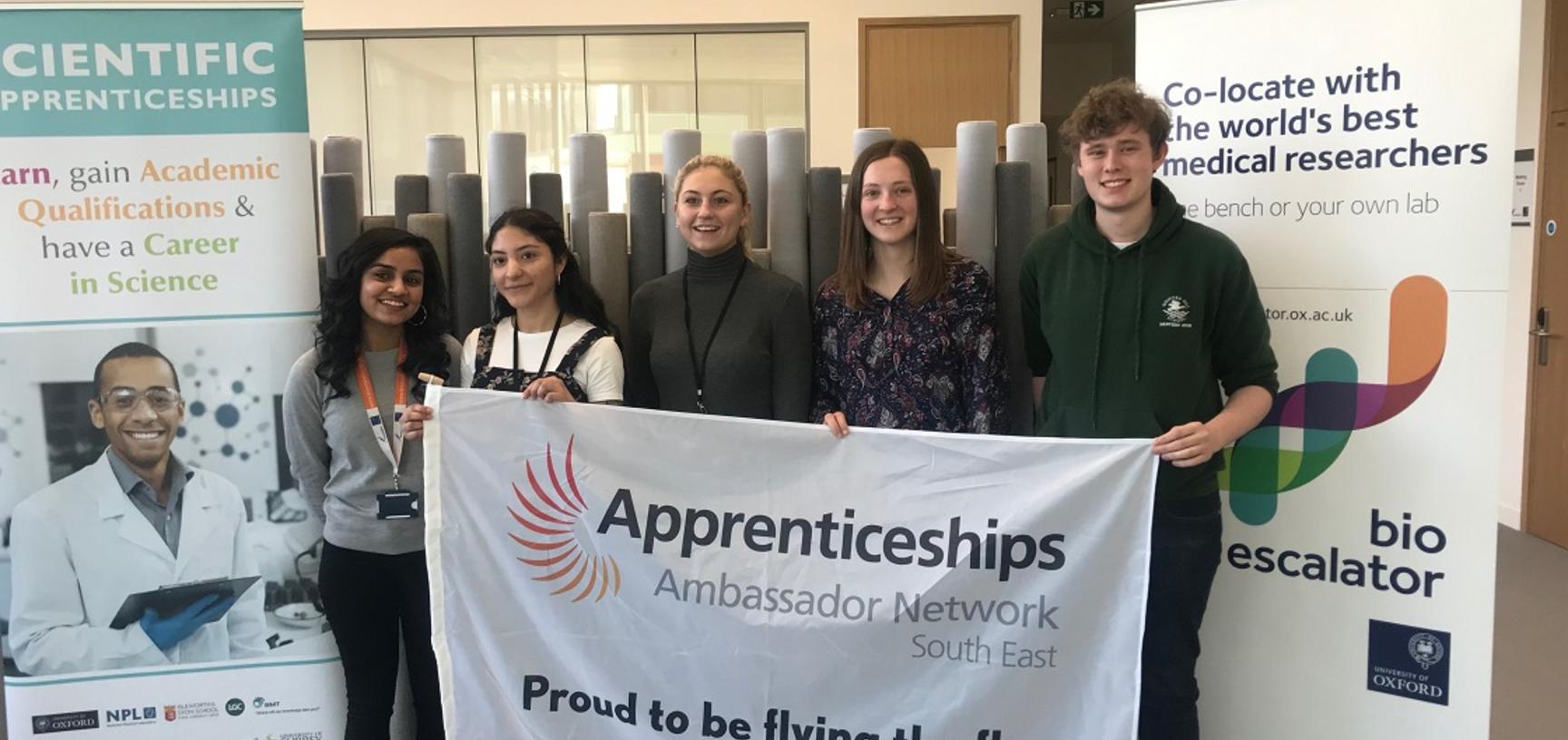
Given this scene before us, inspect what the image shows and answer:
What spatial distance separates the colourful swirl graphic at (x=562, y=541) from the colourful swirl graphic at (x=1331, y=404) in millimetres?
1636

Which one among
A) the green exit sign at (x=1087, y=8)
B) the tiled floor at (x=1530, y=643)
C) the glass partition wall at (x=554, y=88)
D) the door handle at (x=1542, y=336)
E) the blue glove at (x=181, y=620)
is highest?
the green exit sign at (x=1087, y=8)

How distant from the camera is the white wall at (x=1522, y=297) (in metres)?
4.99

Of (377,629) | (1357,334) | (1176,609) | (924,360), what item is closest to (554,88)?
(377,629)

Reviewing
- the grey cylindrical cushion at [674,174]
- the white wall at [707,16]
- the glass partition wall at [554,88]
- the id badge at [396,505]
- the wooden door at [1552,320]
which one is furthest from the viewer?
the glass partition wall at [554,88]

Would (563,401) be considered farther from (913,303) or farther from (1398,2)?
(1398,2)

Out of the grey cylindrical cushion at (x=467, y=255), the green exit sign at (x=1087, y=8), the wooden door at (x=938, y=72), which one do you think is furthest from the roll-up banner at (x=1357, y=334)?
the green exit sign at (x=1087, y=8)

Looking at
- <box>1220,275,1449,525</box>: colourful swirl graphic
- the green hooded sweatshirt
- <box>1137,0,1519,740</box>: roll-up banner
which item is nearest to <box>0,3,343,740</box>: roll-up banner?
the green hooded sweatshirt

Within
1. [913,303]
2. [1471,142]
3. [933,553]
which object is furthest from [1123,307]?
[1471,142]

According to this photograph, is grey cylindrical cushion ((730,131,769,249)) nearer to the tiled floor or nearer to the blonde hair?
the blonde hair

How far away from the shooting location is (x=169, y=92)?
7.66ft

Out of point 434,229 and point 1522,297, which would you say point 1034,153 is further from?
point 1522,297

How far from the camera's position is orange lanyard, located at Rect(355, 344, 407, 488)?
90.0 inches

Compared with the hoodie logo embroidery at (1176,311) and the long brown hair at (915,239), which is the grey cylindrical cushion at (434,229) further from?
the hoodie logo embroidery at (1176,311)

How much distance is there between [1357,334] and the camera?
2.46m
